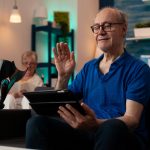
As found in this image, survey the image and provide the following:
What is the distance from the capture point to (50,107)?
1.64 m

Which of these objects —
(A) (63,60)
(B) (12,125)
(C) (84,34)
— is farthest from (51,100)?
(C) (84,34)

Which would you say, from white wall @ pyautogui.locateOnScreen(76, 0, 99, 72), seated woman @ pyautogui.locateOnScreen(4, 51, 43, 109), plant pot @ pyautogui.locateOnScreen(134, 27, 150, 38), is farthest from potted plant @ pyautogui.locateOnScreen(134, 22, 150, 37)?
seated woman @ pyautogui.locateOnScreen(4, 51, 43, 109)

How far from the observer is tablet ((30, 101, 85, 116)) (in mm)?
1530

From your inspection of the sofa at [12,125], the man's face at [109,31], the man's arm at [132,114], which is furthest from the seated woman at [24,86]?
the man's arm at [132,114]

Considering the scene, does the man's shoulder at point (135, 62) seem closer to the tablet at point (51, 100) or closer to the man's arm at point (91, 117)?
the man's arm at point (91, 117)

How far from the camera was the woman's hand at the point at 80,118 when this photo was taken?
1.54m

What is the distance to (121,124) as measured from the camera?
1423 millimetres

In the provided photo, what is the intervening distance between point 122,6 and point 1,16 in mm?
1754

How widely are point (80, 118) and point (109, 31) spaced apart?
0.49 metres

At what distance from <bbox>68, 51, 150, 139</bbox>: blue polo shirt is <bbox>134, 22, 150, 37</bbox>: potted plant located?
9.07ft

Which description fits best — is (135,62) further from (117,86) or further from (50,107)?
(50,107)

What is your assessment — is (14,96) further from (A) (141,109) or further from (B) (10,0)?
(A) (141,109)

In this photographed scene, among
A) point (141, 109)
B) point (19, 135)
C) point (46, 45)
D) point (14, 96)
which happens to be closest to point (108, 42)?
point (141, 109)

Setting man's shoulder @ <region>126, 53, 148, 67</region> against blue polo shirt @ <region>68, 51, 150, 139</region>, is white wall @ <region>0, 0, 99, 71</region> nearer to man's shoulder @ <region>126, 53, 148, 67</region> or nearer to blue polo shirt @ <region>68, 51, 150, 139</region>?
blue polo shirt @ <region>68, 51, 150, 139</region>
